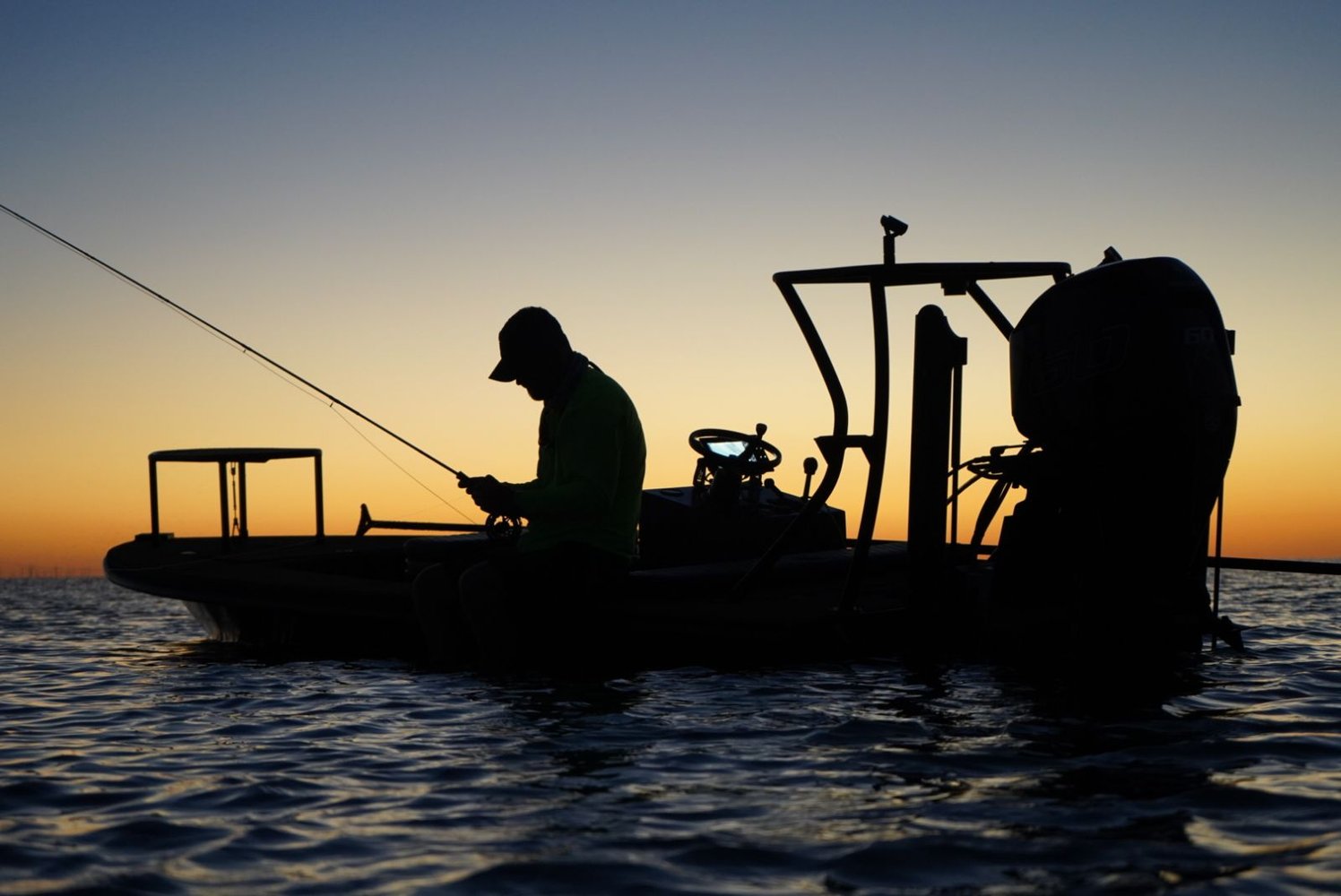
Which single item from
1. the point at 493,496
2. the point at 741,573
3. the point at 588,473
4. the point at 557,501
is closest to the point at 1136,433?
the point at 741,573

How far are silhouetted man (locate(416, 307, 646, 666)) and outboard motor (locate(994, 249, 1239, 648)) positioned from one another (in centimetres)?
247

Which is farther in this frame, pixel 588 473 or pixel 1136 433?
pixel 1136 433

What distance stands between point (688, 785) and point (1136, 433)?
369cm

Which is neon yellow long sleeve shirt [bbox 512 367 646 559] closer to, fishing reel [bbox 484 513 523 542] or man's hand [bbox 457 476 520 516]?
man's hand [bbox 457 476 520 516]

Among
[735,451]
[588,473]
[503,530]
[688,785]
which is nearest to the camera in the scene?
[688,785]

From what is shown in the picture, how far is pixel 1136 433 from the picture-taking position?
22.0ft

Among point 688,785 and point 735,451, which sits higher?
point 735,451

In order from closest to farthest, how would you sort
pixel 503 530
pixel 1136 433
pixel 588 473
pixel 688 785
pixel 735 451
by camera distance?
Result: 1. pixel 688 785
2. pixel 588 473
3. pixel 1136 433
4. pixel 503 530
5. pixel 735 451

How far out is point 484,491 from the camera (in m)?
6.38

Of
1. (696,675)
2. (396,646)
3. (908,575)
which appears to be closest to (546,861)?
(696,675)

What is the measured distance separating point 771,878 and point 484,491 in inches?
142

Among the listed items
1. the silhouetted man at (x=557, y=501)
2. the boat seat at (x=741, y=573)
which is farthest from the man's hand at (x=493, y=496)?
the boat seat at (x=741, y=573)

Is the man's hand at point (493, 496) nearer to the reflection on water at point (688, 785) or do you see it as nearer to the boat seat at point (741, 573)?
the reflection on water at point (688, 785)

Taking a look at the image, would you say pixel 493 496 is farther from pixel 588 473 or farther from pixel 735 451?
pixel 735 451
